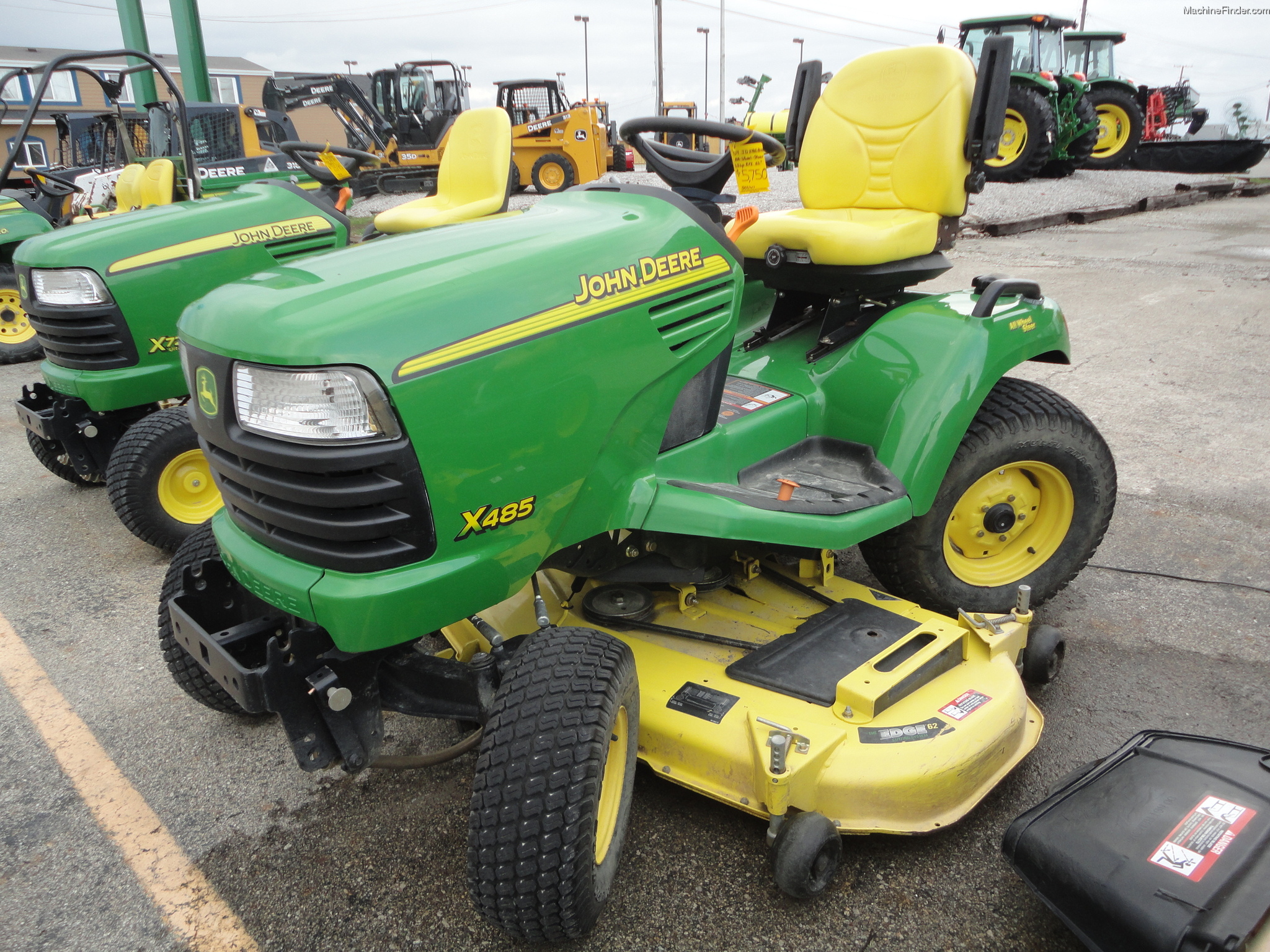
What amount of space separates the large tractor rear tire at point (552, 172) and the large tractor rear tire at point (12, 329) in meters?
9.96

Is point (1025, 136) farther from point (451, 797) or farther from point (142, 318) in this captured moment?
point (451, 797)

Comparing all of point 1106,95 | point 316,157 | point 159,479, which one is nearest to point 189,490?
point 159,479

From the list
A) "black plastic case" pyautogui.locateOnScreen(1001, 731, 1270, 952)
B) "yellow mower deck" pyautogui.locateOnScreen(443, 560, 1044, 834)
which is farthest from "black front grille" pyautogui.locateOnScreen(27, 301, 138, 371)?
"black plastic case" pyautogui.locateOnScreen(1001, 731, 1270, 952)

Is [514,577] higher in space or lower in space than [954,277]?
higher

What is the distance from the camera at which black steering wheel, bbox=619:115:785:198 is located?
7.38 ft

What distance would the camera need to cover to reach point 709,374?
7.10ft

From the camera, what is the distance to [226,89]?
4222 cm

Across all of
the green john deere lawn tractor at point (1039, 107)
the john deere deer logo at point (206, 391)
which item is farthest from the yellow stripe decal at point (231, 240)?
the green john deere lawn tractor at point (1039, 107)

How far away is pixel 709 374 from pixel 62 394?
9.83 feet

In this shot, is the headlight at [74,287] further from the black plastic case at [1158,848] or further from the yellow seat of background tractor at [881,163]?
the black plastic case at [1158,848]

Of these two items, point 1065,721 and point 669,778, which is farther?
point 1065,721

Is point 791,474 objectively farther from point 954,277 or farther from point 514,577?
point 954,277

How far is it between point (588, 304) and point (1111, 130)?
17.7 m

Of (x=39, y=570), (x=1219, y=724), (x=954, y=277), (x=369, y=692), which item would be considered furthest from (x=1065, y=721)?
(x=954, y=277)
